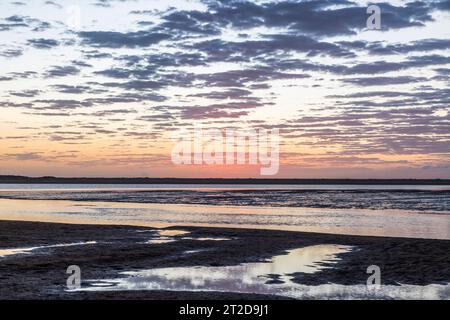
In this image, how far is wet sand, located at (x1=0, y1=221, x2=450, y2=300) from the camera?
53.3 ft

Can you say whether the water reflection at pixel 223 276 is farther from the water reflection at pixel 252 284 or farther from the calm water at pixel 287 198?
the calm water at pixel 287 198

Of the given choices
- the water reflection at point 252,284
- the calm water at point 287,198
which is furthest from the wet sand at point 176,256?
the calm water at point 287,198

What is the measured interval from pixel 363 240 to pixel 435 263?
7457 millimetres

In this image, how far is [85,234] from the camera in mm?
31422

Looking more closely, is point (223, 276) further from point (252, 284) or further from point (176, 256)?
point (176, 256)

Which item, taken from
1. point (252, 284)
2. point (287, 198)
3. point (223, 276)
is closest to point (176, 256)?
point (223, 276)

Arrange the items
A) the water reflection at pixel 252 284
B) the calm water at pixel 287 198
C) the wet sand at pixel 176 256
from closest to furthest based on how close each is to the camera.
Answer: the water reflection at pixel 252 284, the wet sand at pixel 176 256, the calm water at pixel 287 198

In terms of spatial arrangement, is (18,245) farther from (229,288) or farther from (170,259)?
(229,288)

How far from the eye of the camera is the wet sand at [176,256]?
16.2 meters

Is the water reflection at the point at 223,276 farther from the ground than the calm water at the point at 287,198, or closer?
farther from the ground

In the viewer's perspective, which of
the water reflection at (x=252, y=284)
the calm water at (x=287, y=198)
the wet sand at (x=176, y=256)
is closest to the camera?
the water reflection at (x=252, y=284)

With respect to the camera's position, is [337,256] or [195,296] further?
[337,256]
